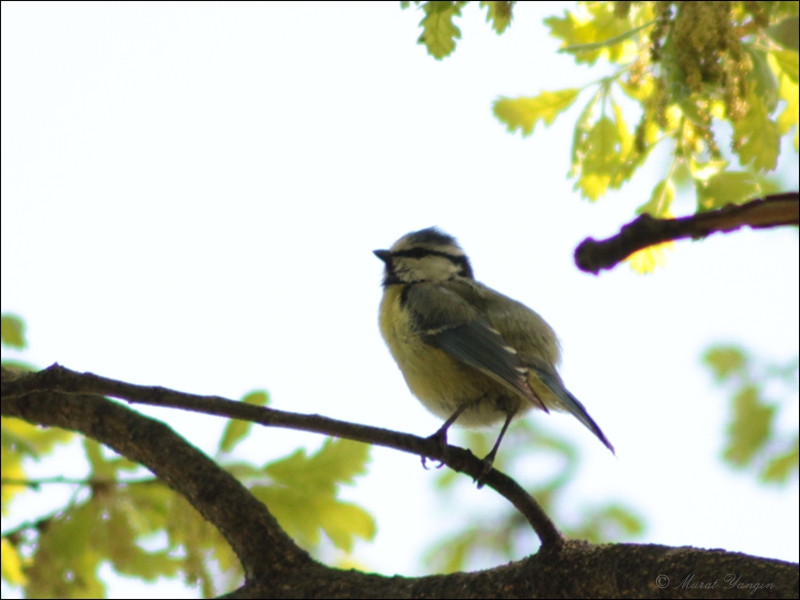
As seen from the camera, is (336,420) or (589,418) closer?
(336,420)

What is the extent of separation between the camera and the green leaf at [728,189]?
2.74 meters

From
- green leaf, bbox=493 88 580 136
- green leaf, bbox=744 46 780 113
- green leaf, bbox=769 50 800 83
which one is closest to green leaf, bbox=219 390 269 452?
green leaf, bbox=493 88 580 136

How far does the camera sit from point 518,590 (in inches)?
77.0

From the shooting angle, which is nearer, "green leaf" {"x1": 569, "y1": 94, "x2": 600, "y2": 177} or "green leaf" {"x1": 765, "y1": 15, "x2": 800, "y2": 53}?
"green leaf" {"x1": 765, "y1": 15, "x2": 800, "y2": 53}

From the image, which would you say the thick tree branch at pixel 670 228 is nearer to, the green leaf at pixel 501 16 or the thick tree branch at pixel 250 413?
the thick tree branch at pixel 250 413

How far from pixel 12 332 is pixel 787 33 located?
2.85 m

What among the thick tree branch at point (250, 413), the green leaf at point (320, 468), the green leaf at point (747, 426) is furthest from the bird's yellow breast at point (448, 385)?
the green leaf at point (747, 426)

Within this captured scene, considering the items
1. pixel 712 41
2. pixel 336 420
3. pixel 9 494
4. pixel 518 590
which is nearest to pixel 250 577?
pixel 336 420

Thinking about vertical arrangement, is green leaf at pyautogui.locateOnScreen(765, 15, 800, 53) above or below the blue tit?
above

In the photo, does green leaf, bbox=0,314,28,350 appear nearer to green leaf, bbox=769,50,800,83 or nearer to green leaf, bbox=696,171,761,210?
green leaf, bbox=696,171,761,210

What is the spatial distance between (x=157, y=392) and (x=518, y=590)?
0.96m

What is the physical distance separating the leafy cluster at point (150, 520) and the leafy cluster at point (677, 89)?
4.37ft

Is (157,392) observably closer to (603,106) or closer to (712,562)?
(712,562)

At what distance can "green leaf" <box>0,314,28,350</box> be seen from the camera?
10.5ft
